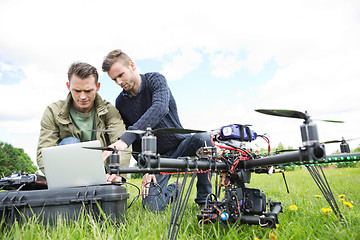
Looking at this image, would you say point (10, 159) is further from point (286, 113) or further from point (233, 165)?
point (286, 113)

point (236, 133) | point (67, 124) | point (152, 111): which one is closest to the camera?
point (236, 133)

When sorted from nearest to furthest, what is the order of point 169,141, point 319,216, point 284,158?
point 284,158
point 319,216
point 169,141

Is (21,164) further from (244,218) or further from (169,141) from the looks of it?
(244,218)

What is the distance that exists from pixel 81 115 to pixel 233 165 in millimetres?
2991

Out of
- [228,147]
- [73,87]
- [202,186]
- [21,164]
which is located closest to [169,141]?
[202,186]

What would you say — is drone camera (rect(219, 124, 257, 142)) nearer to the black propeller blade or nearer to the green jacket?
the black propeller blade

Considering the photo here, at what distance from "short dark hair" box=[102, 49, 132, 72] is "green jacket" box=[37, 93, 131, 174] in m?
0.57

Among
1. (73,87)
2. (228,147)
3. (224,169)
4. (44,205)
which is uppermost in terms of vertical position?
(73,87)

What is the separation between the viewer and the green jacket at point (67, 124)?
15.2 ft

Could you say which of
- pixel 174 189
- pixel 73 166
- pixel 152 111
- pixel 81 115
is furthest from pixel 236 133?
pixel 81 115

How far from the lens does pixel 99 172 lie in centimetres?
335

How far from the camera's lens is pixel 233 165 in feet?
9.41

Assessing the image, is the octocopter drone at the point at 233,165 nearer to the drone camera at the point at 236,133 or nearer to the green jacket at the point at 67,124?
the drone camera at the point at 236,133

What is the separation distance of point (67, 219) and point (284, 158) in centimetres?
241
